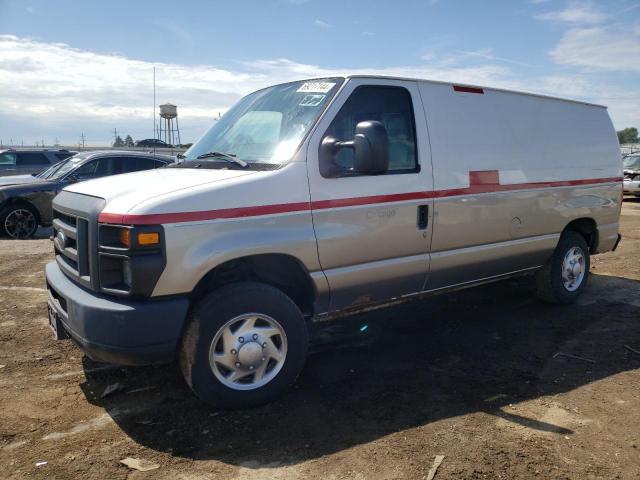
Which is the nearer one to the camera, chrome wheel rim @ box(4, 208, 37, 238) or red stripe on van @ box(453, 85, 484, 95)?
red stripe on van @ box(453, 85, 484, 95)

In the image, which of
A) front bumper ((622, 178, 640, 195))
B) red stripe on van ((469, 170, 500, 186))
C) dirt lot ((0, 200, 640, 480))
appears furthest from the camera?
front bumper ((622, 178, 640, 195))

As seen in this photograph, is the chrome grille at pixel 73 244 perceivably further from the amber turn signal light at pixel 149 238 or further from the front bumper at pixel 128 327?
the amber turn signal light at pixel 149 238

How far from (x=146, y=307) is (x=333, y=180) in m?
1.50

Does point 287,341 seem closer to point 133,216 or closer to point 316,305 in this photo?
point 316,305

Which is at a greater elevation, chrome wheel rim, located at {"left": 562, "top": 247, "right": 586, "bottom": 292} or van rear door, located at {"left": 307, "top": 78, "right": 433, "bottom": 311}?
van rear door, located at {"left": 307, "top": 78, "right": 433, "bottom": 311}

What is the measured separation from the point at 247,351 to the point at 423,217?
1754 millimetres

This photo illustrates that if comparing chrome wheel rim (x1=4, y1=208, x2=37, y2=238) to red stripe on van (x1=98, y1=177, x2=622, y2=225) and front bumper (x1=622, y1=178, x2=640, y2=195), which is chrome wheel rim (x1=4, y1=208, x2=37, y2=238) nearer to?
red stripe on van (x1=98, y1=177, x2=622, y2=225)

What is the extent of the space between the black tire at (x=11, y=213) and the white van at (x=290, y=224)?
7506 millimetres

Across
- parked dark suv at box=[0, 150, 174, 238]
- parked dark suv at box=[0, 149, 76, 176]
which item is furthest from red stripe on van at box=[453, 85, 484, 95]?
parked dark suv at box=[0, 149, 76, 176]

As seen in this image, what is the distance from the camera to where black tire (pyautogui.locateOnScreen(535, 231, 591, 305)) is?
5.85 m

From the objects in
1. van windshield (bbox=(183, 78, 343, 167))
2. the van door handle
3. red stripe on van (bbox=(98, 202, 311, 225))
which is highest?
van windshield (bbox=(183, 78, 343, 167))

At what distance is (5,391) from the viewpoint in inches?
152

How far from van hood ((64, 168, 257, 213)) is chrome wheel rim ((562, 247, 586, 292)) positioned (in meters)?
4.00

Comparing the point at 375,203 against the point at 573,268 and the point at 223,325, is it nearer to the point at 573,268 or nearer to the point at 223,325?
the point at 223,325
